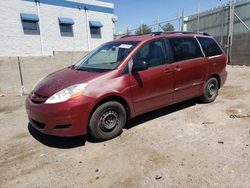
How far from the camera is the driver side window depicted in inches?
177

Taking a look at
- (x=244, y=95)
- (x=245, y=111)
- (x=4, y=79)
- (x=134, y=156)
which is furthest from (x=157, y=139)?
(x=4, y=79)

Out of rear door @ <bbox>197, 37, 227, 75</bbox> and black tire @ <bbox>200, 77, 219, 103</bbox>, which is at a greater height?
rear door @ <bbox>197, 37, 227, 75</bbox>

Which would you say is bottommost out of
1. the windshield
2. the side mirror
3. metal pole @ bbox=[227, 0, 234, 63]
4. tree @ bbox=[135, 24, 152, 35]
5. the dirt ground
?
the dirt ground

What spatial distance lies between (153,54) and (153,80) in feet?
1.81

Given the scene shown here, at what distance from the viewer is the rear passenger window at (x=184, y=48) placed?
5.00 meters

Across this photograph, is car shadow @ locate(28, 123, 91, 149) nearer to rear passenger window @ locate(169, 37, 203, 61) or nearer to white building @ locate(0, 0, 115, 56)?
rear passenger window @ locate(169, 37, 203, 61)

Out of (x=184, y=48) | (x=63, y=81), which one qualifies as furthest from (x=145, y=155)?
(x=184, y=48)

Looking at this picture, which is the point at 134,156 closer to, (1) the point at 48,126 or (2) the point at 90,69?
(1) the point at 48,126

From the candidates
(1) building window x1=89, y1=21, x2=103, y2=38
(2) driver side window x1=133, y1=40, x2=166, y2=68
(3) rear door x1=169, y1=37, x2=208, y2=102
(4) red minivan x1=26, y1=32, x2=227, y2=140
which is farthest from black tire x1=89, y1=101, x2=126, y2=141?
(1) building window x1=89, y1=21, x2=103, y2=38

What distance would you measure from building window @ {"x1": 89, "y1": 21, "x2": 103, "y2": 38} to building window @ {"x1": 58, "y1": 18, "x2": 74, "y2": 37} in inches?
70.1

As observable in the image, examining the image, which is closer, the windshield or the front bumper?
the front bumper

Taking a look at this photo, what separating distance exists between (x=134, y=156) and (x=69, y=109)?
48.7 inches

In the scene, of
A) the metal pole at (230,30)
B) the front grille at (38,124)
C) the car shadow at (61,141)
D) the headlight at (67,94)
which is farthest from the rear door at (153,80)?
the metal pole at (230,30)

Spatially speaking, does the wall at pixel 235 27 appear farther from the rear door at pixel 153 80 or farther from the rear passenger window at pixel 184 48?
the rear door at pixel 153 80
